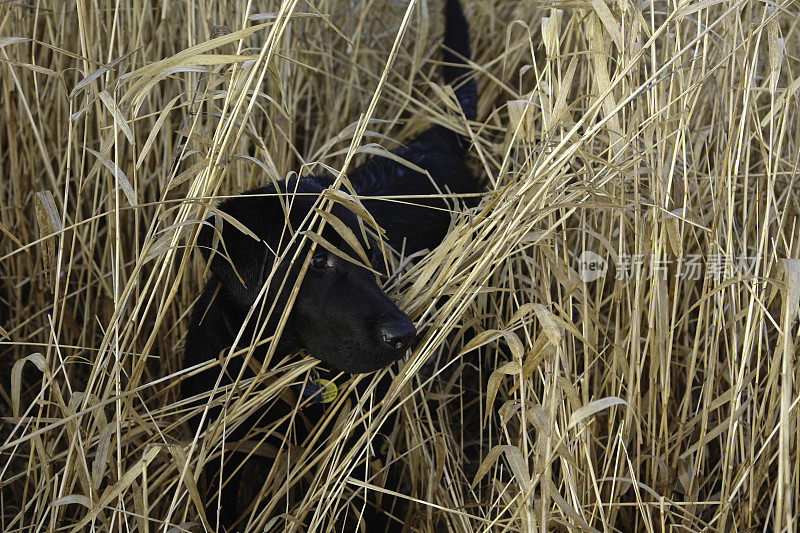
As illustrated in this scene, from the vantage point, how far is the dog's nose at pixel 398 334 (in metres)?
1.68

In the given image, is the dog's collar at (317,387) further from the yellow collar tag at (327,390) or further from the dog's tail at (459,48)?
the dog's tail at (459,48)

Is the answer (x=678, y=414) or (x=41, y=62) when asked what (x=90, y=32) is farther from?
(x=678, y=414)

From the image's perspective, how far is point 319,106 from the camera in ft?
10.4

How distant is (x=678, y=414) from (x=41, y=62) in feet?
7.45

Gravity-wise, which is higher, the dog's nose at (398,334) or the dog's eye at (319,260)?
the dog's eye at (319,260)

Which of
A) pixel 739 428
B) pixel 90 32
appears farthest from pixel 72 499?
pixel 739 428

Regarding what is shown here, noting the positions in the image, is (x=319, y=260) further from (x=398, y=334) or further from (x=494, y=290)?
(x=494, y=290)

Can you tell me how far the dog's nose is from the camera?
168cm

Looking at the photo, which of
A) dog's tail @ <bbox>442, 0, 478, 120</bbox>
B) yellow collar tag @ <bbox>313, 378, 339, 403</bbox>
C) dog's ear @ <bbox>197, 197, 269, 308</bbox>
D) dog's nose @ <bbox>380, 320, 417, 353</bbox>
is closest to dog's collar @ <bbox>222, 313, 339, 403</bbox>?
yellow collar tag @ <bbox>313, 378, 339, 403</bbox>

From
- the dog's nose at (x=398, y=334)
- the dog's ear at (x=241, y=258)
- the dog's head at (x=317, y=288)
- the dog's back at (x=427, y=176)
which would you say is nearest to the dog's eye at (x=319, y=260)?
the dog's head at (x=317, y=288)

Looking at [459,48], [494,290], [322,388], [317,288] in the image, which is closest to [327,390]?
[322,388]

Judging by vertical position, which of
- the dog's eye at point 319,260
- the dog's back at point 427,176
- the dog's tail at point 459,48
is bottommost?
the dog's back at point 427,176

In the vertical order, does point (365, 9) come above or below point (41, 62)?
above

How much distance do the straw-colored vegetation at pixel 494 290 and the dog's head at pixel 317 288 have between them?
86 millimetres
